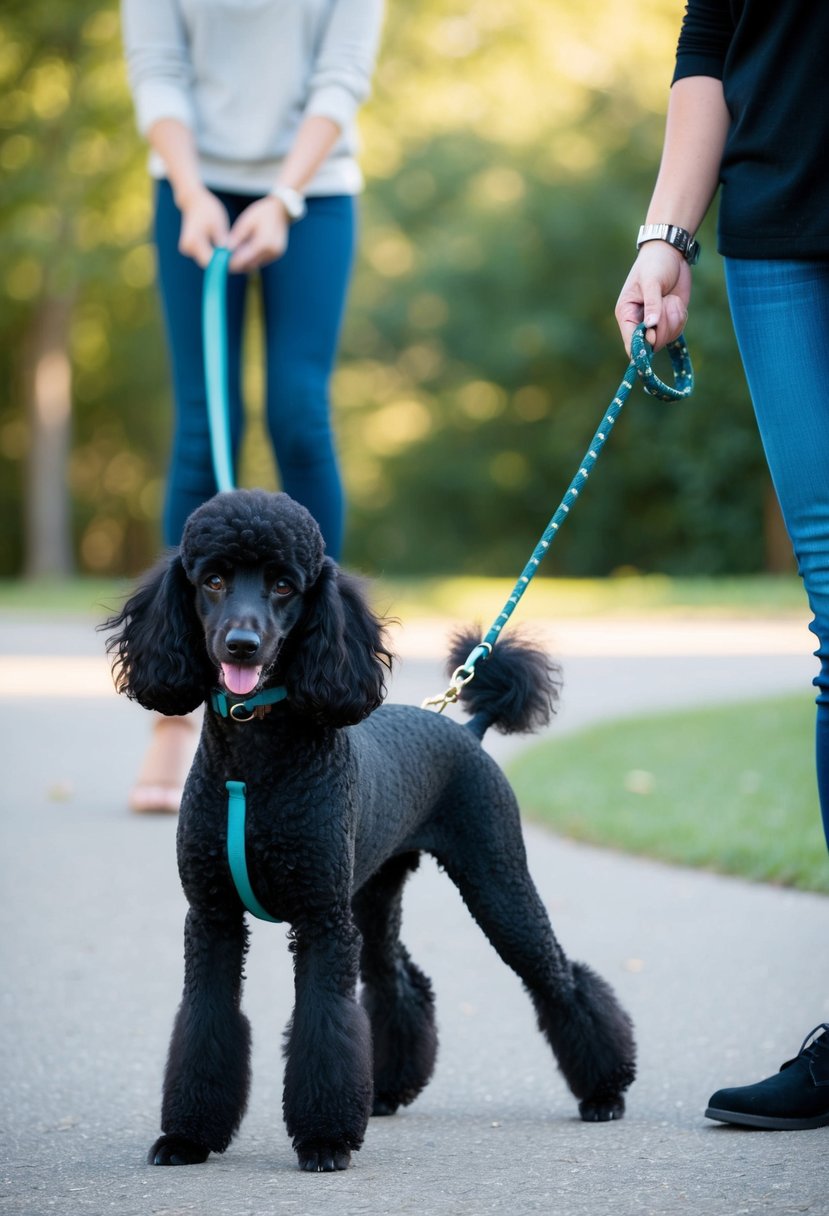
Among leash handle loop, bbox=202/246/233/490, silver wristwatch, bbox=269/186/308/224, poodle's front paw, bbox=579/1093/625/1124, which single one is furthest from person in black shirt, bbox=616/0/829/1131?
silver wristwatch, bbox=269/186/308/224

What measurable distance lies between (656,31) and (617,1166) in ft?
84.6

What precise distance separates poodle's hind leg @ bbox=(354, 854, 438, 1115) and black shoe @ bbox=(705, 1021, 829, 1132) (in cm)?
67

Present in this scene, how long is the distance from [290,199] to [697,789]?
3.21 metres

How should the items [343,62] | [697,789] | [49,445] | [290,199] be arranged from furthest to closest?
[49,445], [697,789], [343,62], [290,199]

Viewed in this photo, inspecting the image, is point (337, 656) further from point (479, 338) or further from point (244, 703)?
point (479, 338)

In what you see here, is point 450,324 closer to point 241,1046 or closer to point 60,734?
point 60,734

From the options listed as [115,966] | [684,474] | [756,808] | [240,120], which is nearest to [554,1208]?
[115,966]

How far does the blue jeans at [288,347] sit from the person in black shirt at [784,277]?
188 centimetres

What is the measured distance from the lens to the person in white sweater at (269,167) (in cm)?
477

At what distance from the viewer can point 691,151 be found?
3057mm

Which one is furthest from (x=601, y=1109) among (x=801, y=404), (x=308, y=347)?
(x=308, y=347)

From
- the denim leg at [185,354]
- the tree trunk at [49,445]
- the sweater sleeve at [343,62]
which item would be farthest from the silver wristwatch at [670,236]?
the tree trunk at [49,445]

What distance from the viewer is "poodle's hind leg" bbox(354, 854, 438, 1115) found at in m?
3.20

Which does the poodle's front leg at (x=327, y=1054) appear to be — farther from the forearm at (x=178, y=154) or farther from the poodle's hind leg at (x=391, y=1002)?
the forearm at (x=178, y=154)
